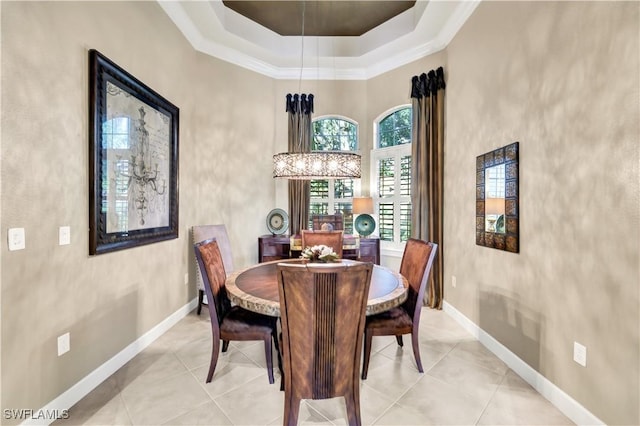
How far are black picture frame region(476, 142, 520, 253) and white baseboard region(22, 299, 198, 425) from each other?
3270 millimetres

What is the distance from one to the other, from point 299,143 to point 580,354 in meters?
3.87

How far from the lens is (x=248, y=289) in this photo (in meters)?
2.04

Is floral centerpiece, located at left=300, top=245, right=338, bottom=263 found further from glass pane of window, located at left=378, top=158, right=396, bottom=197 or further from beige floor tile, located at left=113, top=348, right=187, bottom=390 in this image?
glass pane of window, located at left=378, top=158, right=396, bottom=197

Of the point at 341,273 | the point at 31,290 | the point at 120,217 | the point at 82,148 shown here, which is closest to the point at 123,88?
the point at 82,148

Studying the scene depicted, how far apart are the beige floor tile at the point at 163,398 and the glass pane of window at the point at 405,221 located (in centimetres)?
324

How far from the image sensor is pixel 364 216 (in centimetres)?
443

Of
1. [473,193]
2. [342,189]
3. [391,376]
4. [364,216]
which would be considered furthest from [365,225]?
[391,376]

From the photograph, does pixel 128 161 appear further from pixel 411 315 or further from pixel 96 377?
pixel 411 315

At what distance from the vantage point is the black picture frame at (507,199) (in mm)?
2346

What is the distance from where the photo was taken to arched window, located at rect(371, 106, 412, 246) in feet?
14.3

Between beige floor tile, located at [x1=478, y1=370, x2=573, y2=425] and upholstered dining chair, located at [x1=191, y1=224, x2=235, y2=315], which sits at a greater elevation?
upholstered dining chair, located at [x1=191, y1=224, x2=235, y2=315]

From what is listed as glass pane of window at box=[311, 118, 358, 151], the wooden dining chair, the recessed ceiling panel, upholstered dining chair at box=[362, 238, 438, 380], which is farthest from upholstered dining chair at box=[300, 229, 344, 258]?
the recessed ceiling panel

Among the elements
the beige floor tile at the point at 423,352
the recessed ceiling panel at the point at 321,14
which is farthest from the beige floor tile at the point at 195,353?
the recessed ceiling panel at the point at 321,14

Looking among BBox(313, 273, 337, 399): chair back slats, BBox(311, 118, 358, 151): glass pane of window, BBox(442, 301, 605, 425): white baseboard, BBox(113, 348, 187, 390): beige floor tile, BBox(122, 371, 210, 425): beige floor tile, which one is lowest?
BBox(122, 371, 210, 425): beige floor tile
